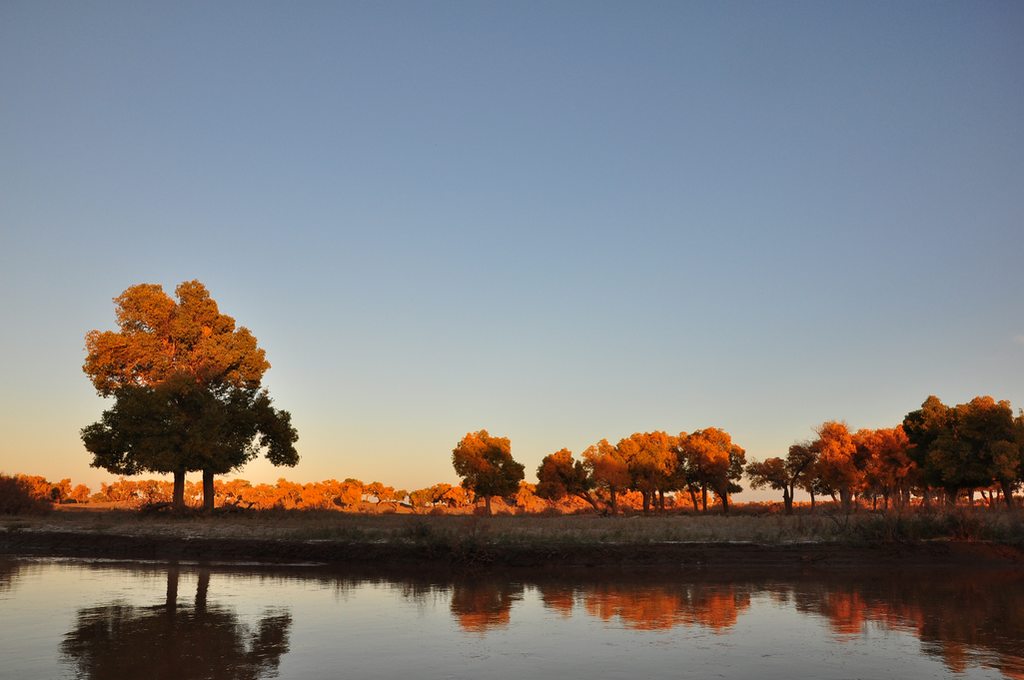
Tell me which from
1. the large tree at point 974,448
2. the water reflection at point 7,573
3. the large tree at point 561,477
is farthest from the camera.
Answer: the large tree at point 561,477

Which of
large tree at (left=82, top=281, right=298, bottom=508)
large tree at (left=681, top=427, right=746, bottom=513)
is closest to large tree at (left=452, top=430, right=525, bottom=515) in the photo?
large tree at (left=681, top=427, right=746, bottom=513)

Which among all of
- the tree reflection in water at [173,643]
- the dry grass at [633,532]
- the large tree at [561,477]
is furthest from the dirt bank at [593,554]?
the large tree at [561,477]

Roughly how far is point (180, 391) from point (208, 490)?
21.1 ft

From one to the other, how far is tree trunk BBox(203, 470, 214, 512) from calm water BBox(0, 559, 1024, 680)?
80.0 feet

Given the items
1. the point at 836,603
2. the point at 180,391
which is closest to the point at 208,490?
the point at 180,391

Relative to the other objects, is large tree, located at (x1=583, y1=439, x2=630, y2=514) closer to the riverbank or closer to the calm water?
the riverbank

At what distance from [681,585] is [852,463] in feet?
191

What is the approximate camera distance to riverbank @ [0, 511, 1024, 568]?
26641 millimetres

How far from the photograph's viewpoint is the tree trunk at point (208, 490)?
1832 inches

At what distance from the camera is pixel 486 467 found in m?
86.3

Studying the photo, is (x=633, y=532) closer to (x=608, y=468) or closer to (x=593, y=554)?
(x=593, y=554)

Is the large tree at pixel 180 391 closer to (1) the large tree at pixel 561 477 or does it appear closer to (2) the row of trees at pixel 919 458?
(2) the row of trees at pixel 919 458

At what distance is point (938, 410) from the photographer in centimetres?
6644

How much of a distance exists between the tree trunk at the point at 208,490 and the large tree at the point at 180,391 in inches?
2.5
